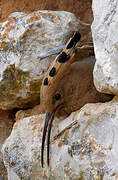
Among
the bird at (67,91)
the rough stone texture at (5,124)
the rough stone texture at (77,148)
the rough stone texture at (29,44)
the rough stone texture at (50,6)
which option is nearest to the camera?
the rough stone texture at (77,148)

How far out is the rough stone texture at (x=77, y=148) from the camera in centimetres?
89

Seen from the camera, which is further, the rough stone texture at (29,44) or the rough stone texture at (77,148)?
the rough stone texture at (29,44)

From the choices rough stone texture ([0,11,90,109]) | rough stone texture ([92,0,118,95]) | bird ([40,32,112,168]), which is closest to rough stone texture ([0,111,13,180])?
rough stone texture ([0,11,90,109])

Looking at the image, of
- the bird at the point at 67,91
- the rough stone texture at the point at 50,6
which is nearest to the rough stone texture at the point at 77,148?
the bird at the point at 67,91

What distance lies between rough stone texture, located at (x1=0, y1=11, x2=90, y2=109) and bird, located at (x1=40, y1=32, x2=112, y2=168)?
0.33 ft

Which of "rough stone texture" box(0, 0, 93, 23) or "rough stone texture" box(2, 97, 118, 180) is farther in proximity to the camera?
"rough stone texture" box(0, 0, 93, 23)

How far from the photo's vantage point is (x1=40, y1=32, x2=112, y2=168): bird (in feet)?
3.59

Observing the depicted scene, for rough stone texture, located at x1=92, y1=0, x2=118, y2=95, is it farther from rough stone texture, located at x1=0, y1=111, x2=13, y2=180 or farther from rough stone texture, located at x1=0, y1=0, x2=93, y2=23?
rough stone texture, located at x1=0, y1=111, x2=13, y2=180

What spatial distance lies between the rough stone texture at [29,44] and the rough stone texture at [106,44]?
0.24m

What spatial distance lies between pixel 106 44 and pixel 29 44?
384mm

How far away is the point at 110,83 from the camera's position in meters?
0.91

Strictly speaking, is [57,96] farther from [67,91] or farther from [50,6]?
[50,6]

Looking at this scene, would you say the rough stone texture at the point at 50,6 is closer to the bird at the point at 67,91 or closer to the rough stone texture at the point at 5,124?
the bird at the point at 67,91

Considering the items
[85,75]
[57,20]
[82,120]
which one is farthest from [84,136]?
[57,20]
